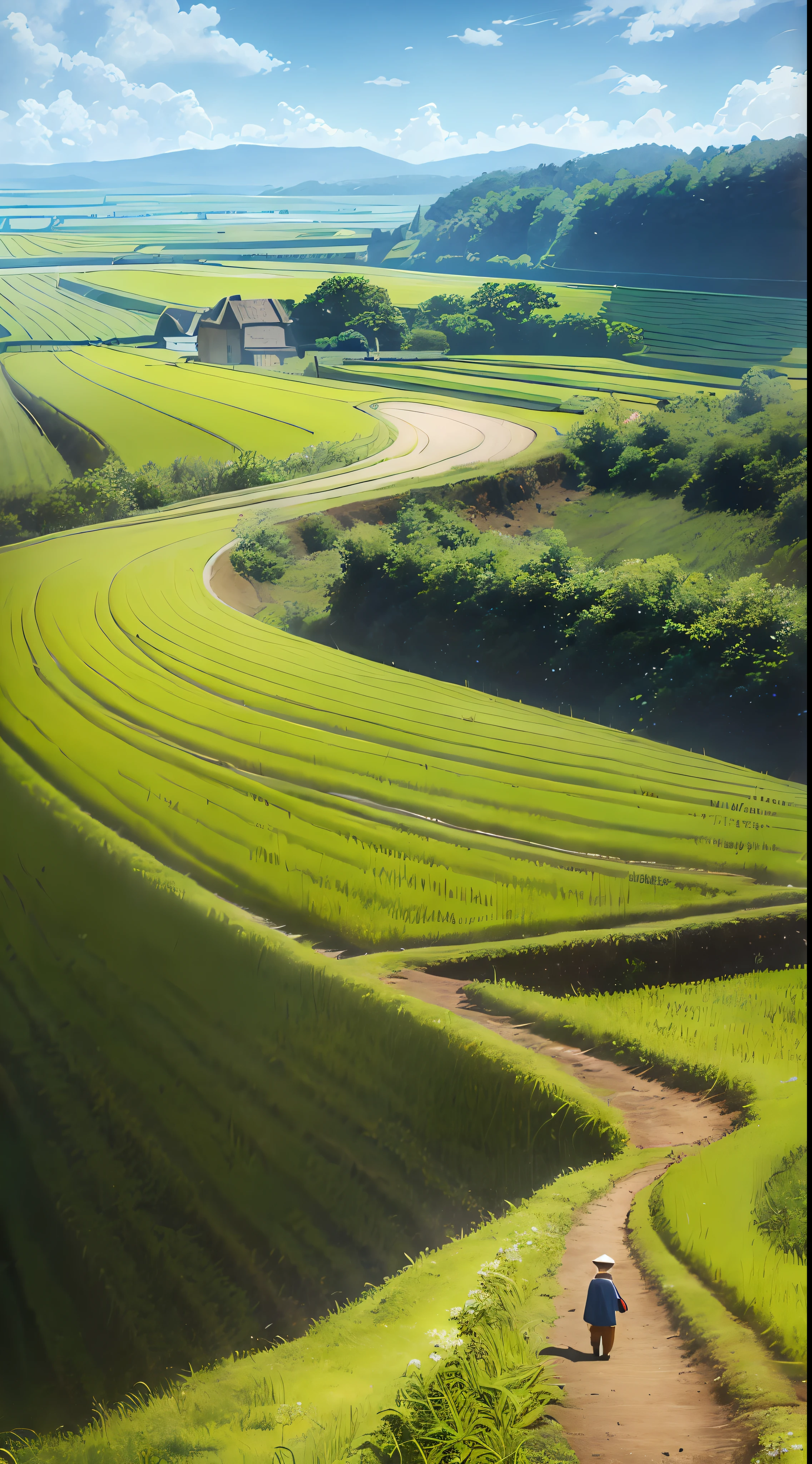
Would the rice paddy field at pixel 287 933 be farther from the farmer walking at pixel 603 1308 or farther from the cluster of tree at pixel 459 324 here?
the farmer walking at pixel 603 1308

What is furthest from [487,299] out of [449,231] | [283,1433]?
[283,1433]

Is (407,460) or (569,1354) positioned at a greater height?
(407,460)

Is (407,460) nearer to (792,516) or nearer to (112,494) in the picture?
(112,494)

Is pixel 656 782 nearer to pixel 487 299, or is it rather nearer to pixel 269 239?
pixel 487 299

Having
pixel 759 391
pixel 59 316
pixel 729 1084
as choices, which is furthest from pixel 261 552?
pixel 729 1084

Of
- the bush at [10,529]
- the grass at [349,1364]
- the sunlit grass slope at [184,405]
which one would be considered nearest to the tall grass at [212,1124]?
the grass at [349,1364]

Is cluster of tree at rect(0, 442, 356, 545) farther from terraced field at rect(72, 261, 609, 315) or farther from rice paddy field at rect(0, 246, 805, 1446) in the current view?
terraced field at rect(72, 261, 609, 315)
